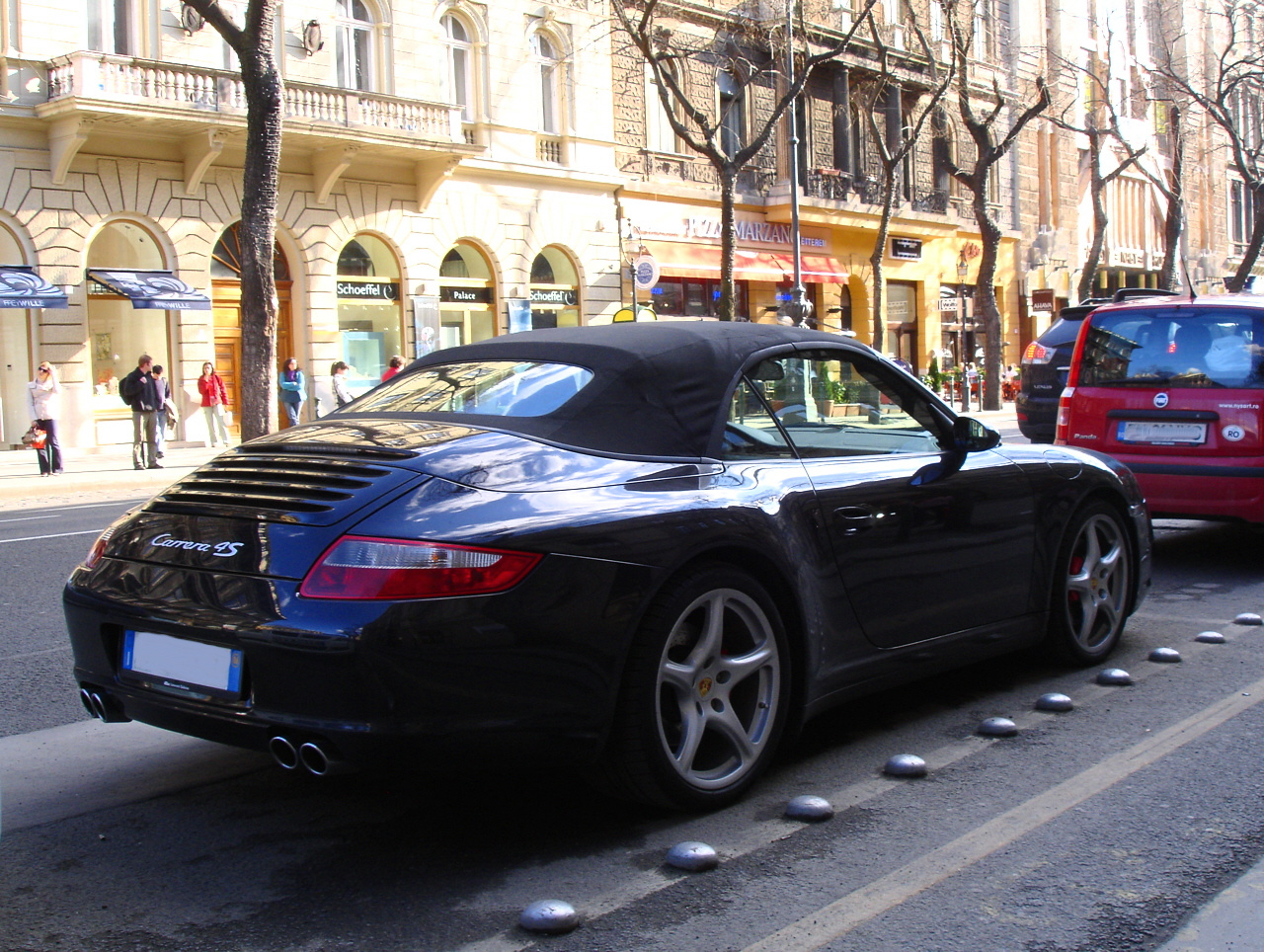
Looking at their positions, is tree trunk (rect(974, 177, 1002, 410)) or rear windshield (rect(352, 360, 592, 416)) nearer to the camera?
rear windshield (rect(352, 360, 592, 416))

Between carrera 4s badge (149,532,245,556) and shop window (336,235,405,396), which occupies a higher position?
shop window (336,235,405,396)

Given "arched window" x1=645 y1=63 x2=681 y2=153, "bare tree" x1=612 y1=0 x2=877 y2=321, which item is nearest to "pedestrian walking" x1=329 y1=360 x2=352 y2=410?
"bare tree" x1=612 y1=0 x2=877 y2=321

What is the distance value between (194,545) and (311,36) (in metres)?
23.8

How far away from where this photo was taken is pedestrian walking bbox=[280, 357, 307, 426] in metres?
23.4

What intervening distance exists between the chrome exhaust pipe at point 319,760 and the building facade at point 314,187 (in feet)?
67.2

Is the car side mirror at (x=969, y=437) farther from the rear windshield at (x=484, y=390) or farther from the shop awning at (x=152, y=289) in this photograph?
the shop awning at (x=152, y=289)

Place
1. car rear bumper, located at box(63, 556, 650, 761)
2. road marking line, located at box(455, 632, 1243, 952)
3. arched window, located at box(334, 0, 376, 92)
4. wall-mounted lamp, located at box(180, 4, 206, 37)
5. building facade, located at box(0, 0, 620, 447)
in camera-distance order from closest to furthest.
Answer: road marking line, located at box(455, 632, 1243, 952), car rear bumper, located at box(63, 556, 650, 761), building facade, located at box(0, 0, 620, 447), wall-mounted lamp, located at box(180, 4, 206, 37), arched window, located at box(334, 0, 376, 92)

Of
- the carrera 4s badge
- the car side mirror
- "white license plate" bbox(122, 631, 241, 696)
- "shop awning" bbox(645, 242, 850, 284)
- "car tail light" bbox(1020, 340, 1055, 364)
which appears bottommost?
"white license plate" bbox(122, 631, 241, 696)

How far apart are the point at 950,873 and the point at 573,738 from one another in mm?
1001

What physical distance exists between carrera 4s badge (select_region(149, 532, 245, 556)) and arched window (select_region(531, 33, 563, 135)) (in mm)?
27213

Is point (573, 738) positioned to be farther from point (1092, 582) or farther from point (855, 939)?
point (1092, 582)

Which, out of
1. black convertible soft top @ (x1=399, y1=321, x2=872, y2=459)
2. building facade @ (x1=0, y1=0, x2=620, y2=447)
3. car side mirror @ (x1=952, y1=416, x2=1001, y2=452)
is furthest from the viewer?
building facade @ (x1=0, y1=0, x2=620, y2=447)

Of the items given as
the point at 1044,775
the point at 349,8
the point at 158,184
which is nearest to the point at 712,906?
the point at 1044,775

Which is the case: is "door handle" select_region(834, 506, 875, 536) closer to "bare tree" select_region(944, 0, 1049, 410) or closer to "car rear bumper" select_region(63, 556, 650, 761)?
"car rear bumper" select_region(63, 556, 650, 761)
